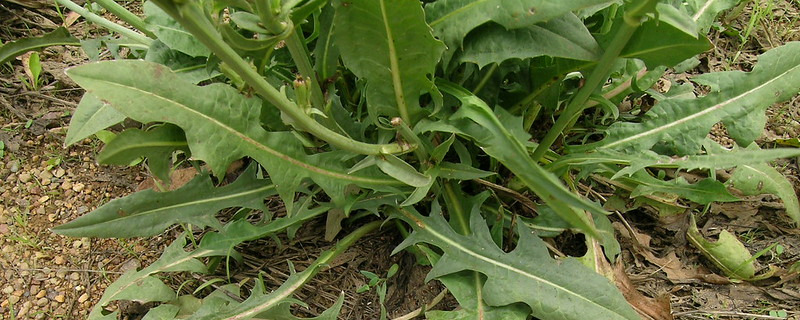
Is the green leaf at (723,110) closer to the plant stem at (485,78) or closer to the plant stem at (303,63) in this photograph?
the plant stem at (485,78)

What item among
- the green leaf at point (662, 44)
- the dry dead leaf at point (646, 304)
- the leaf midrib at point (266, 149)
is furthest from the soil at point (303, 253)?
the green leaf at point (662, 44)

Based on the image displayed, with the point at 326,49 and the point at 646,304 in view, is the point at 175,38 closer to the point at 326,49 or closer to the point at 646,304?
the point at 326,49

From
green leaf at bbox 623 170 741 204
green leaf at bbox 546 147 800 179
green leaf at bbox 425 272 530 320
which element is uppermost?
green leaf at bbox 546 147 800 179

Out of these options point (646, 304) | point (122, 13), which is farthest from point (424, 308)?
point (122, 13)

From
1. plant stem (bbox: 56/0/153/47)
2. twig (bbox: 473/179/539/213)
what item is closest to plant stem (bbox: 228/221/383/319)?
twig (bbox: 473/179/539/213)

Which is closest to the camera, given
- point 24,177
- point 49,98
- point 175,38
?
point 175,38

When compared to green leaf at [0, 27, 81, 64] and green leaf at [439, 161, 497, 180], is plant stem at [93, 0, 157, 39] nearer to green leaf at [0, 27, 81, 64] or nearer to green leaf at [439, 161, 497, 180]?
green leaf at [0, 27, 81, 64]
